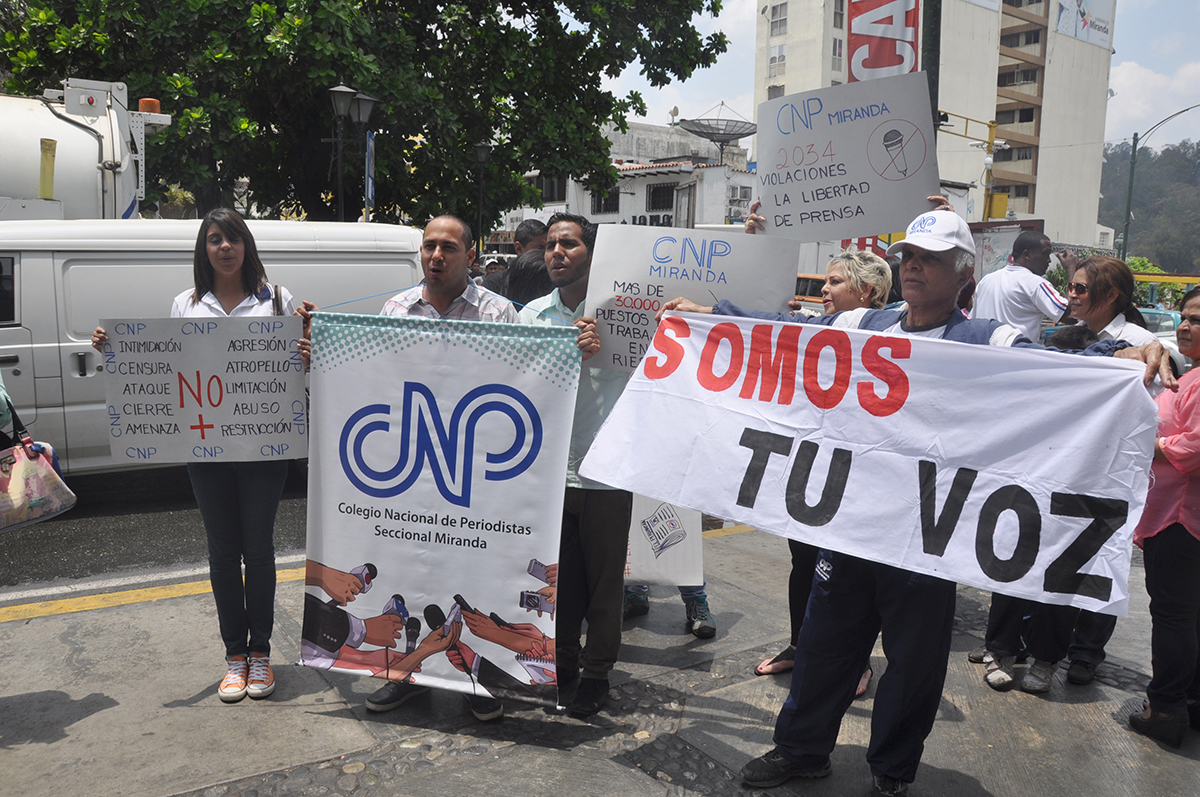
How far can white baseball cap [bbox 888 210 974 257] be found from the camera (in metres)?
2.86

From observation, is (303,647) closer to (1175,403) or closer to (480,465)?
(480,465)

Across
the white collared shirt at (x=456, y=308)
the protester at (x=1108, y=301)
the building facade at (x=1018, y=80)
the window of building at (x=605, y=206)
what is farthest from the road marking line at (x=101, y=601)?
the building facade at (x=1018, y=80)

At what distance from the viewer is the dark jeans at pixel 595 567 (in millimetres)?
3459

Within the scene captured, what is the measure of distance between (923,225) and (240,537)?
9.31 ft

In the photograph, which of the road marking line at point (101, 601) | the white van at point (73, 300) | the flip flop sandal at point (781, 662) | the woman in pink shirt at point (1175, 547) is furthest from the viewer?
the white van at point (73, 300)

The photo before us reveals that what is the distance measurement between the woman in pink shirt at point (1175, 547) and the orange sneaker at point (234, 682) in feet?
11.5

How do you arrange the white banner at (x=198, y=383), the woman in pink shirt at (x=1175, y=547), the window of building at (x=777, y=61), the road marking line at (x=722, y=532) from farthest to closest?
the window of building at (x=777, y=61) → the road marking line at (x=722, y=532) → the white banner at (x=198, y=383) → the woman in pink shirt at (x=1175, y=547)

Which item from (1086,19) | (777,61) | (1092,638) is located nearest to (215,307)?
(1092,638)

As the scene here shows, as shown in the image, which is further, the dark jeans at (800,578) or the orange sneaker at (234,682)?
the dark jeans at (800,578)

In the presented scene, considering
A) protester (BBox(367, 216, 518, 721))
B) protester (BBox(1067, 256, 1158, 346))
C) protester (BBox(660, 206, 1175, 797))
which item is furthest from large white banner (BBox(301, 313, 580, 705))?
protester (BBox(1067, 256, 1158, 346))

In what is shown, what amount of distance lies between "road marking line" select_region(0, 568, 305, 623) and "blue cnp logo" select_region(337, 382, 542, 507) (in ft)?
5.21

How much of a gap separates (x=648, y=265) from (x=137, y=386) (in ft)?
7.01

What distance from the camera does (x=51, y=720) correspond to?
3.26 meters

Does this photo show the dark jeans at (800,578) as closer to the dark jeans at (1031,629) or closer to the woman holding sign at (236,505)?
the dark jeans at (1031,629)
